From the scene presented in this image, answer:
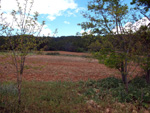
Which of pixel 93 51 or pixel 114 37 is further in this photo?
pixel 93 51

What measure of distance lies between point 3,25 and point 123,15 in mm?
4341

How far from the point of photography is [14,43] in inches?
155

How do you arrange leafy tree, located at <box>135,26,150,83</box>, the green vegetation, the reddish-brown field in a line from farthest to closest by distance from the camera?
leafy tree, located at <box>135,26,150,83</box>, the reddish-brown field, the green vegetation

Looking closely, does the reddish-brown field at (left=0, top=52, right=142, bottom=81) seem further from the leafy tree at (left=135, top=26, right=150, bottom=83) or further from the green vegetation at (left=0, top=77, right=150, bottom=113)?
the leafy tree at (left=135, top=26, right=150, bottom=83)

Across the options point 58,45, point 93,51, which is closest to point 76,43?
point 58,45

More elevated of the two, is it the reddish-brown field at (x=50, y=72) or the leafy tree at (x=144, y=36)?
the leafy tree at (x=144, y=36)

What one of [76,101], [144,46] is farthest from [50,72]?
[144,46]

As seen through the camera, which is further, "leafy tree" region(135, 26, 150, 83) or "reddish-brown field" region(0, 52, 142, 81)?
"leafy tree" region(135, 26, 150, 83)

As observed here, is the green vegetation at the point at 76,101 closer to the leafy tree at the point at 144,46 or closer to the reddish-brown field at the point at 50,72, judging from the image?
the reddish-brown field at the point at 50,72

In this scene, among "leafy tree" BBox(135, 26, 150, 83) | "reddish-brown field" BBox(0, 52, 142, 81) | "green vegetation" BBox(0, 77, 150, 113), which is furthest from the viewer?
"leafy tree" BBox(135, 26, 150, 83)

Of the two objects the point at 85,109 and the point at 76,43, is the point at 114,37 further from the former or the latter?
the point at 76,43

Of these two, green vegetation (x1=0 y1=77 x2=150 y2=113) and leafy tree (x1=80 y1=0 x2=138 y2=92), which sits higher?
leafy tree (x1=80 y1=0 x2=138 y2=92)

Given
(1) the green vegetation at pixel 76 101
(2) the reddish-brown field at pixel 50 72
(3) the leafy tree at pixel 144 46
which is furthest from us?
(3) the leafy tree at pixel 144 46

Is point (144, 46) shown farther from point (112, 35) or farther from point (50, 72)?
point (50, 72)
